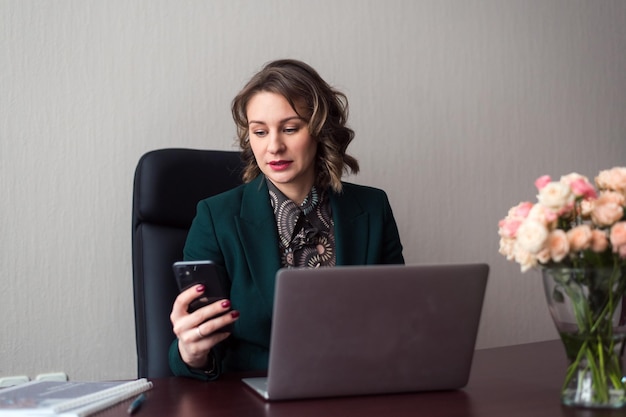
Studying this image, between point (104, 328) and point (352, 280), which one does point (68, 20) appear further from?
point (352, 280)

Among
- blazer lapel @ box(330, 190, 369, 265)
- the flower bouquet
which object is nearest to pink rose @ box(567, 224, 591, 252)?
the flower bouquet

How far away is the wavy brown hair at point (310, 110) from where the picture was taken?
1.75 m

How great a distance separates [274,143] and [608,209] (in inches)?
32.8

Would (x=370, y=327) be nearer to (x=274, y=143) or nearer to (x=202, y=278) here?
(x=202, y=278)

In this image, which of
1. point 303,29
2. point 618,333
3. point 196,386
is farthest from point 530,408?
point 303,29

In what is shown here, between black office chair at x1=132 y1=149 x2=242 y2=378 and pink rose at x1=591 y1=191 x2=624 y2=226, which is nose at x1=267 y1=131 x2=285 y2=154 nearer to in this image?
black office chair at x1=132 y1=149 x2=242 y2=378

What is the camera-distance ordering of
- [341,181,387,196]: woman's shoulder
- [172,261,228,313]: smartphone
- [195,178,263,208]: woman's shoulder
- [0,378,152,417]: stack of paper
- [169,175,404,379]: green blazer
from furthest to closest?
[341,181,387,196]: woman's shoulder
[195,178,263,208]: woman's shoulder
[169,175,404,379]: green blazer
[172,261,228,313]: smartphone
[0,378,152,417]: stack of paper

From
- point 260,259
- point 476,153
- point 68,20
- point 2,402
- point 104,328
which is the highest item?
point 68,20

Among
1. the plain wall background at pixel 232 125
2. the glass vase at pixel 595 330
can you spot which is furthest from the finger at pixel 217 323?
the plain wall background at pixel 232 125

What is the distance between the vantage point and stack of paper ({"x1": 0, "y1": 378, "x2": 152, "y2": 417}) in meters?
0.99

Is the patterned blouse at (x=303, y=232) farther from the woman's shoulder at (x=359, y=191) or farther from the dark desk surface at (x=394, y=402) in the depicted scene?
the dark desk surface at (x=394, y=402)

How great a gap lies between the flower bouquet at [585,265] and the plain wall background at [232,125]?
1327 mm

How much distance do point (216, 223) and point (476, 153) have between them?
1.30 m

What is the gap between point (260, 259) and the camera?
5.44 ft
